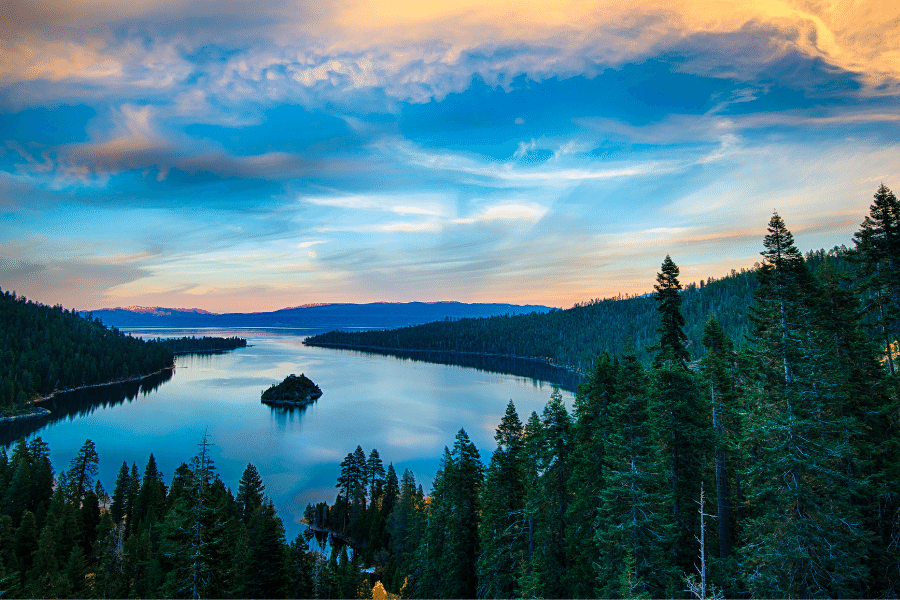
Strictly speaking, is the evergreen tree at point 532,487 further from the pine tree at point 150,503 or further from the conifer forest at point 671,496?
the pine tree at point 150,503

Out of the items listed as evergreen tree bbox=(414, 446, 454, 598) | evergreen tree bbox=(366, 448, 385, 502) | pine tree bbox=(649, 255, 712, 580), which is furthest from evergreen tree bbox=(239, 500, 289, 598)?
evergreen tree bbox=(366, 448, 385, 502)

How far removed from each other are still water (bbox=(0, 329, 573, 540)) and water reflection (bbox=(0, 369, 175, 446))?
0.35 metres

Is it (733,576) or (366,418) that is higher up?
(733,576)

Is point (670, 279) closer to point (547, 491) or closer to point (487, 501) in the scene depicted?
point (547, 491)

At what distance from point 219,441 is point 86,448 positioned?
32.7m

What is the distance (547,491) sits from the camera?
2620 cm

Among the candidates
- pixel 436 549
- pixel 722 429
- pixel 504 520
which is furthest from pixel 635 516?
pixel 436 549

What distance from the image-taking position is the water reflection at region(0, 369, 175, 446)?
4250 inches

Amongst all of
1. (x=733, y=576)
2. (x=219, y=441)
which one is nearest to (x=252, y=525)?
(x=733, y=576)

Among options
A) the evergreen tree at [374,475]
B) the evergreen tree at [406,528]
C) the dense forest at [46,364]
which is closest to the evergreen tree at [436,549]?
the evergreen tree at [406,528]

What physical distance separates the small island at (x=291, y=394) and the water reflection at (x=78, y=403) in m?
49.3

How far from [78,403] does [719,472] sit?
7038 inches

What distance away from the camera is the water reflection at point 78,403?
354ft

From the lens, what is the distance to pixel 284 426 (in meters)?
106
